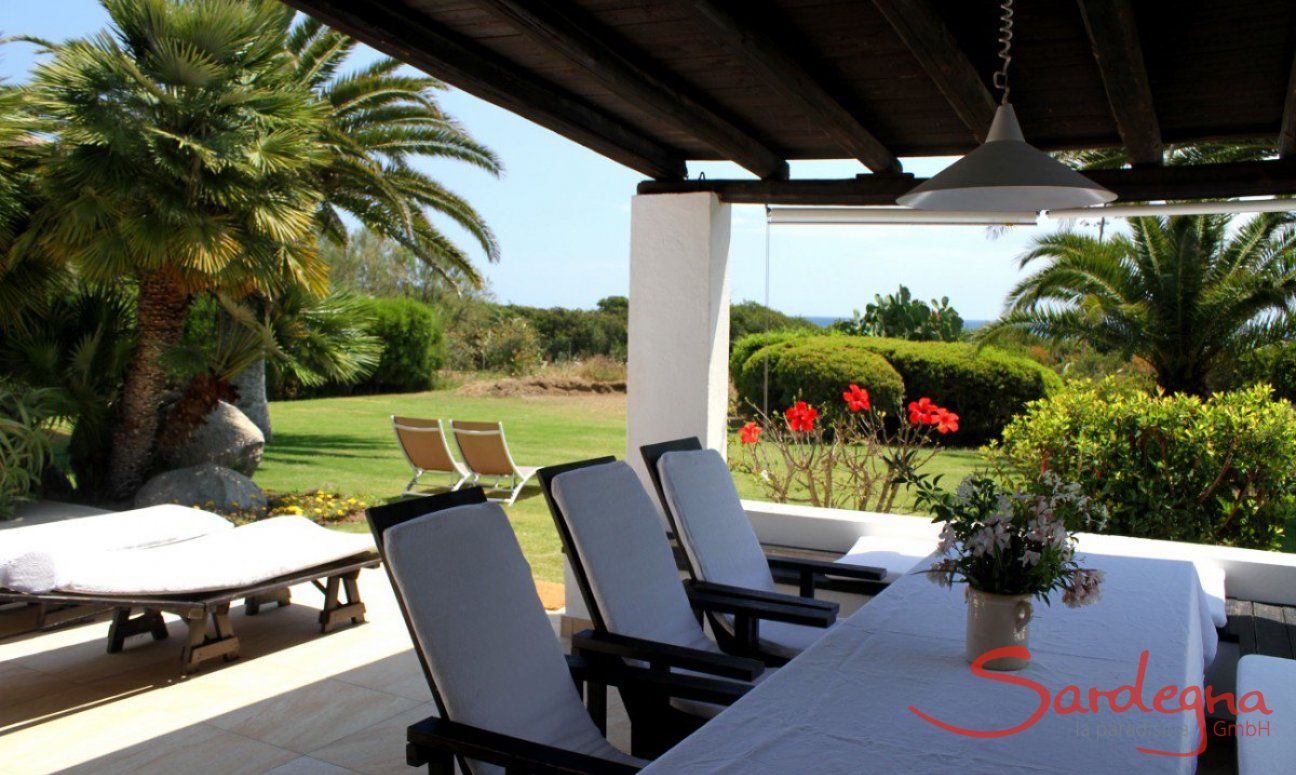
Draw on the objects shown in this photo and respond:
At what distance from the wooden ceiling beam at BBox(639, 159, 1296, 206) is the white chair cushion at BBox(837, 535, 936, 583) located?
1.69m

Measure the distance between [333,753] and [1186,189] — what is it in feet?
13.7

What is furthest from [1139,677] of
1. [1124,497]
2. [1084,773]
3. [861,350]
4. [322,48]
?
[861,350]

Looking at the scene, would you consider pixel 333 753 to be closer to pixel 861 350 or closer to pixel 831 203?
pixel 831 203

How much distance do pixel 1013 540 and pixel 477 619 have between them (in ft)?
4.10

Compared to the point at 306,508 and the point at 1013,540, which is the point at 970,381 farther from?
the point at 1013,540

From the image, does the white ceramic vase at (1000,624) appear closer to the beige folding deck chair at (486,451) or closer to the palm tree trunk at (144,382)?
the beige folding deck chair at (486,451)

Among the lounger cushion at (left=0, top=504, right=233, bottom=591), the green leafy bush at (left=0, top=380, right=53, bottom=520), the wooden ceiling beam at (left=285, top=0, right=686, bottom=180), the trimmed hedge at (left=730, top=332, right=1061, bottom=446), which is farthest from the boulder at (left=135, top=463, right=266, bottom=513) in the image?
the trimmed hedge at (left=730, top=332, right=1061, bottom=446)

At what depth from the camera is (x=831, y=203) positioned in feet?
17.6

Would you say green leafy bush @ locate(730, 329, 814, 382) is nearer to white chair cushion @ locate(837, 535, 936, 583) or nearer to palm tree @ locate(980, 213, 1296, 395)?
palm tree @ locate(980, 213, 1296, 395)

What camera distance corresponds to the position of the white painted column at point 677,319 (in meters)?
5.42

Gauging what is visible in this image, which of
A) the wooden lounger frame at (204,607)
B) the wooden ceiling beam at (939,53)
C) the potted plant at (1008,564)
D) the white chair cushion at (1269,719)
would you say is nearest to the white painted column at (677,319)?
the wooden lounger frame at (204,607)

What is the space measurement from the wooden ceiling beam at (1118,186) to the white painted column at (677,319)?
0.10m

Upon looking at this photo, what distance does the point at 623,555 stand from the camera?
3.29m

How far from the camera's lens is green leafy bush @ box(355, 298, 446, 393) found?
19453mm
